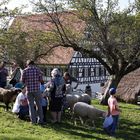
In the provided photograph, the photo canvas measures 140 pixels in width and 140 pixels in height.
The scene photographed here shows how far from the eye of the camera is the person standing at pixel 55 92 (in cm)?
1377

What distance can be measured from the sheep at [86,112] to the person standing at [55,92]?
872 millimetres

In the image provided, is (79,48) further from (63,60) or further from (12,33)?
(63,60)

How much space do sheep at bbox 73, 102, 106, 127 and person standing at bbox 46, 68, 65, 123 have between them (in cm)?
87

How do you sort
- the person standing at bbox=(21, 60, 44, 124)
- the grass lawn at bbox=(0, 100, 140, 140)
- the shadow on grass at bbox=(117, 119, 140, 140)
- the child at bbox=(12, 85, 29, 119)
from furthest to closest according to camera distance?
the shadow on grass at bbox=(117, 119, 140, 140) → the child at bbox=(12, 85, 29, 119) → the person standing at bbox=(21, 60, 44, 124) → the grass lawn at bbox=(0, 100, 140, 140)

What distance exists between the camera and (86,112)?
47.8 feet

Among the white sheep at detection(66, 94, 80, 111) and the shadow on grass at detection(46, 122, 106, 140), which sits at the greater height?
the white sheep at detection(66, 94, 80, 111)

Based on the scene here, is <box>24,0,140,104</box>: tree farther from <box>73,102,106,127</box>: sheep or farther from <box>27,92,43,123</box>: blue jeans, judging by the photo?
<box>27,92,43,123</box>: blue jeans

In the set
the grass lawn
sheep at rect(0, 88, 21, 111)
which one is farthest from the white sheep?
sheep at rect(0, 88, 21, 111)

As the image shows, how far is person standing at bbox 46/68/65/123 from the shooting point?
13.8 m

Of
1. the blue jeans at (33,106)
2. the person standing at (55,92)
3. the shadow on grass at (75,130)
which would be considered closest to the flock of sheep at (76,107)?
the shadow on grass at (75,130)

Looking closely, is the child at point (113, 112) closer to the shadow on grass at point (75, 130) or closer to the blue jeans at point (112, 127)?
the blue jeans at point (112, 127)

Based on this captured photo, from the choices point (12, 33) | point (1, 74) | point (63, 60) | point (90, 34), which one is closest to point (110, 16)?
point (90, 34)

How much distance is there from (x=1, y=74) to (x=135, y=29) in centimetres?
800

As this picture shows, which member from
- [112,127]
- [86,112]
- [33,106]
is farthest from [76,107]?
[33,106]
